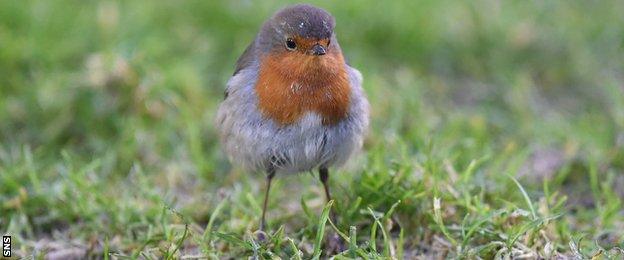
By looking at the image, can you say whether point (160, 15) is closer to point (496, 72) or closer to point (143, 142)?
point (143, 142)

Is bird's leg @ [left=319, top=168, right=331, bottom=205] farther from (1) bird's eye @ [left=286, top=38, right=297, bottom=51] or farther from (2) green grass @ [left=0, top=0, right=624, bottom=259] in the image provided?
(1) bird's eye @ [left=286, top=38, right=297, bottom=51]

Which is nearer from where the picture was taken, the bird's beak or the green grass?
the bird's beak

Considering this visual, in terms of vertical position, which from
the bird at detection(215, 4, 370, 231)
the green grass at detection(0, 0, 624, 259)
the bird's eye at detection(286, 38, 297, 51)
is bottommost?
the green grass at detection(0, 0, 624, 259)

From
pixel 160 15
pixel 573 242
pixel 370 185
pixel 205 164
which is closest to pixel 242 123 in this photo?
pixel 370 185

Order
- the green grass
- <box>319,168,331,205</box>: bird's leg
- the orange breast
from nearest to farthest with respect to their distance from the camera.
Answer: the orange breast < the green grass < <box>319,168,331,205</box>: bird's leg

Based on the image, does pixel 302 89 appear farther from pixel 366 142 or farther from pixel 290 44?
pixel 366 142

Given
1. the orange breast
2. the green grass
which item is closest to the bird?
the orange breast
